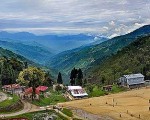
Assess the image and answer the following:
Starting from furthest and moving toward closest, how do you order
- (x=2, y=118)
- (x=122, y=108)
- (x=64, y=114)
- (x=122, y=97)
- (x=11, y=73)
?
(x=11, y=73) < (x=122, y=97) < (x=122, y=108) < (x=64, y=114) < (x=2, y=118)

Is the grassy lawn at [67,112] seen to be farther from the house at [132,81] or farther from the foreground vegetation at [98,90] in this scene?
the house at [132,81]

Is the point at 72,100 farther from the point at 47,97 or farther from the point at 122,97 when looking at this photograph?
the point at 122,97

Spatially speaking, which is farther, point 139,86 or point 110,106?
point 139,86

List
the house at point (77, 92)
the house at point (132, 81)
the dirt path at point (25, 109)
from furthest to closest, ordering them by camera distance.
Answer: the house at point (132, 81)
the house at point (77, 92)
the dirt path at point (25, 109)

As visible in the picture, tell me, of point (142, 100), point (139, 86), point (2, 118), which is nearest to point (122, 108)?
point (142, 100)

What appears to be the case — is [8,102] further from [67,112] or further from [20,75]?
[20,75]

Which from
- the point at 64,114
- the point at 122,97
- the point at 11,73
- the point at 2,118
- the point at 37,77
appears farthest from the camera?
the point at 11,73

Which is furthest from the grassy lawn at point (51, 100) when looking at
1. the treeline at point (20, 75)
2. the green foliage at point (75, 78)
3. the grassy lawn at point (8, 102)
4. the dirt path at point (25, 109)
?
the green foliage at point (75, 78)
